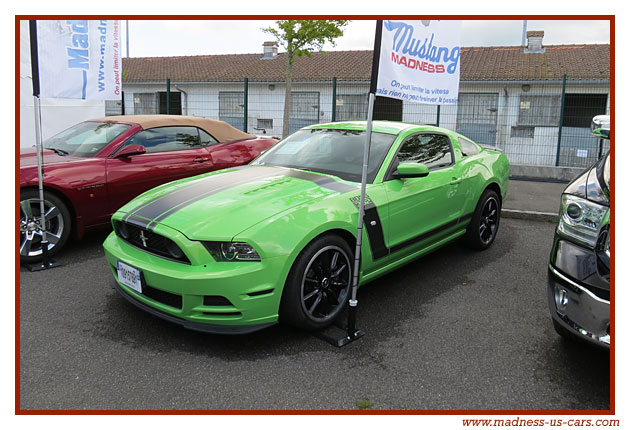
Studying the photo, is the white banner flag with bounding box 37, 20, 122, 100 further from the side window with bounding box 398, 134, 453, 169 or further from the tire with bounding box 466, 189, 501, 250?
the tire with bounding box 466, 189, 501, 250

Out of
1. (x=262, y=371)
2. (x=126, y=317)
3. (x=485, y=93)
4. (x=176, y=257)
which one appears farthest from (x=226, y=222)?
(x=485, y=93)

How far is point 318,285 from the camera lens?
3.44 meters

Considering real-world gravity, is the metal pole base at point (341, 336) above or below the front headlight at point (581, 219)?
below

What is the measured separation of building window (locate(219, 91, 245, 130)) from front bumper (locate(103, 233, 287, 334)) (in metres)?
16.9

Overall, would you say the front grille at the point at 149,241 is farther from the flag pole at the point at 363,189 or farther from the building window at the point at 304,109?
the building window at the point at 304,109

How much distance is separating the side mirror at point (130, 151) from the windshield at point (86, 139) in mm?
252

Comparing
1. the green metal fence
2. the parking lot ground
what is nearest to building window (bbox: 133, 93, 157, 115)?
the green metal fence

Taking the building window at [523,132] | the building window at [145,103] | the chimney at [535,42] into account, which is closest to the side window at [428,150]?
the building window at [523,132]

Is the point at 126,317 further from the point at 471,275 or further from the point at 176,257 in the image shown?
the point at 471,275

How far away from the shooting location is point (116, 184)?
534 centimetres

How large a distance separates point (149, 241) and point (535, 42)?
2306cm

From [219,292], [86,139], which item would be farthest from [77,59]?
[219,292]

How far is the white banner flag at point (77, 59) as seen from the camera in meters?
4.95

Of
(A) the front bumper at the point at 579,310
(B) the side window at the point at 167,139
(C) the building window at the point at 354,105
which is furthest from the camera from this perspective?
(C) the building window at the point at 354,105
